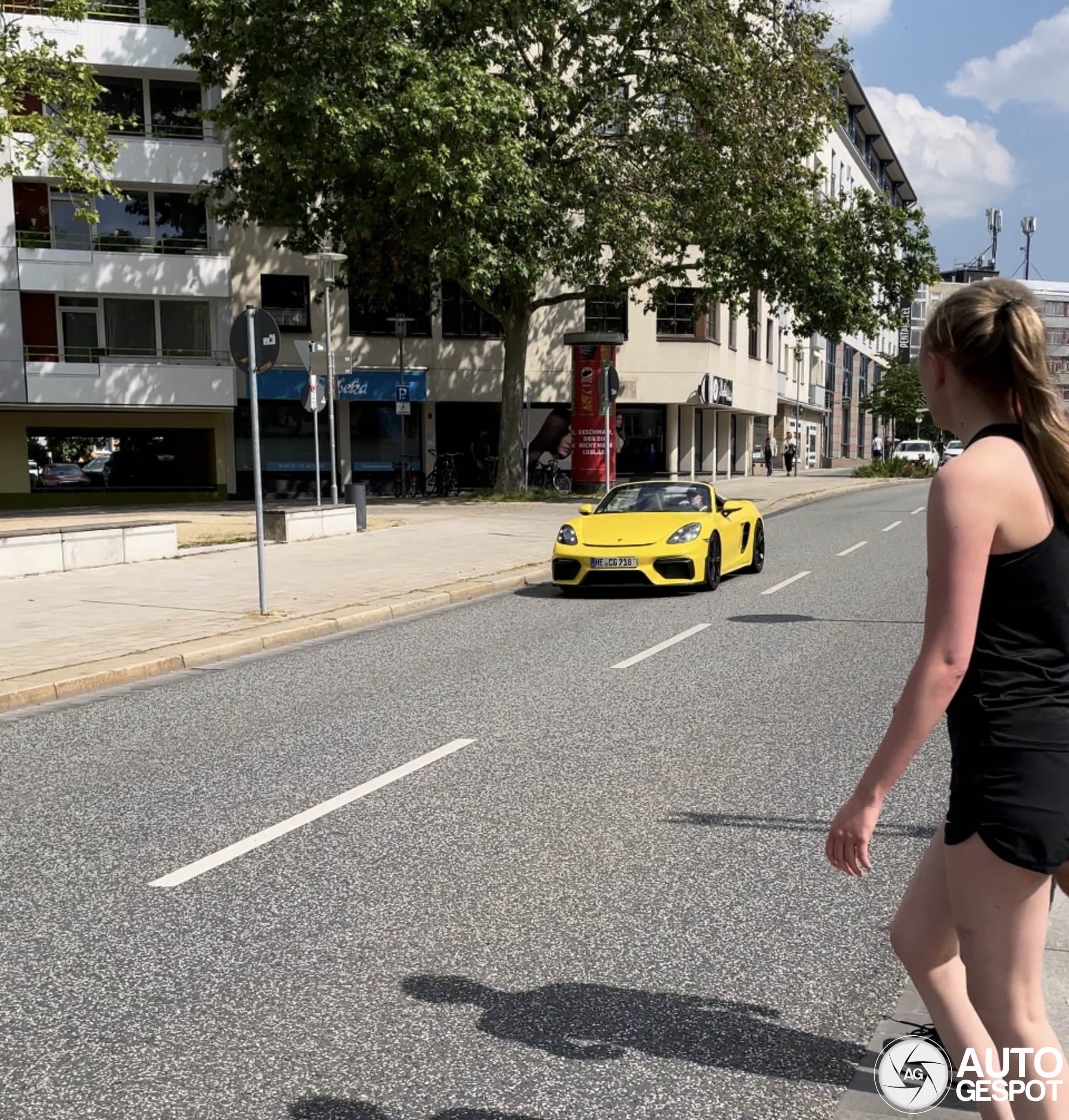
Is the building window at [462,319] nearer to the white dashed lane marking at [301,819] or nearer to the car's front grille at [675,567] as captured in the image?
the car's front grille at [675,567]

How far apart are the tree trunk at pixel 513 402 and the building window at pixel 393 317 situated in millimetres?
8168

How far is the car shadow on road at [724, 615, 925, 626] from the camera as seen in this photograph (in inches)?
436

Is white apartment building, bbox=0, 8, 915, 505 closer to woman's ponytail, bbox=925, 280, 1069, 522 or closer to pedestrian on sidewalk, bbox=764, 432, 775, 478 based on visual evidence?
pedestrian on sidewalk, bbox=764, 432, 775, 478

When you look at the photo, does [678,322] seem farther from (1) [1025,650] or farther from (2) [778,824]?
(1) [1025,650]

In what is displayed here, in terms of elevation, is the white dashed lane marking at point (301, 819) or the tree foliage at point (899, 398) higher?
the tree foliage at point (899, 398)

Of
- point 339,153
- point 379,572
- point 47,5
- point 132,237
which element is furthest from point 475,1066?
point 132,237

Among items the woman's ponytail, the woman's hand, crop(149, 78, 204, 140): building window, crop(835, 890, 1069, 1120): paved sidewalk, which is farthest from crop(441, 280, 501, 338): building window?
the woman's hand

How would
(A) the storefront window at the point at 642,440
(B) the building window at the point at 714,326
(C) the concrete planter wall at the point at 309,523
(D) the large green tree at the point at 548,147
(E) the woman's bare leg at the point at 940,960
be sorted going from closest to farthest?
1. (E) the woman's bare leg at the point at 940,960
2. (C) the concrete planter wall at the point at 309,523
3. (D) the large green tree at the point at 548,147
4. (A) the storefront window at the point at 642,440
5. (B) the building window at the point at 714,326

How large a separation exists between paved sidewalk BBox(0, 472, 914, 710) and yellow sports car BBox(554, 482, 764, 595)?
141 cm

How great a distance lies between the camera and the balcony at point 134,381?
112ft

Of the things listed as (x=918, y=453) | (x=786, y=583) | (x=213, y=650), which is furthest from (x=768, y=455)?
(x=213, y=650)

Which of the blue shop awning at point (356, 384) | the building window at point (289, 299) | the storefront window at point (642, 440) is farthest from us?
the storefront window at point (642, 440)

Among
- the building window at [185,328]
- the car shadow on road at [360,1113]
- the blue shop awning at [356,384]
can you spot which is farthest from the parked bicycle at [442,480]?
the car shadow on road at [360,1113]

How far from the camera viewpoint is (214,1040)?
128 inches
